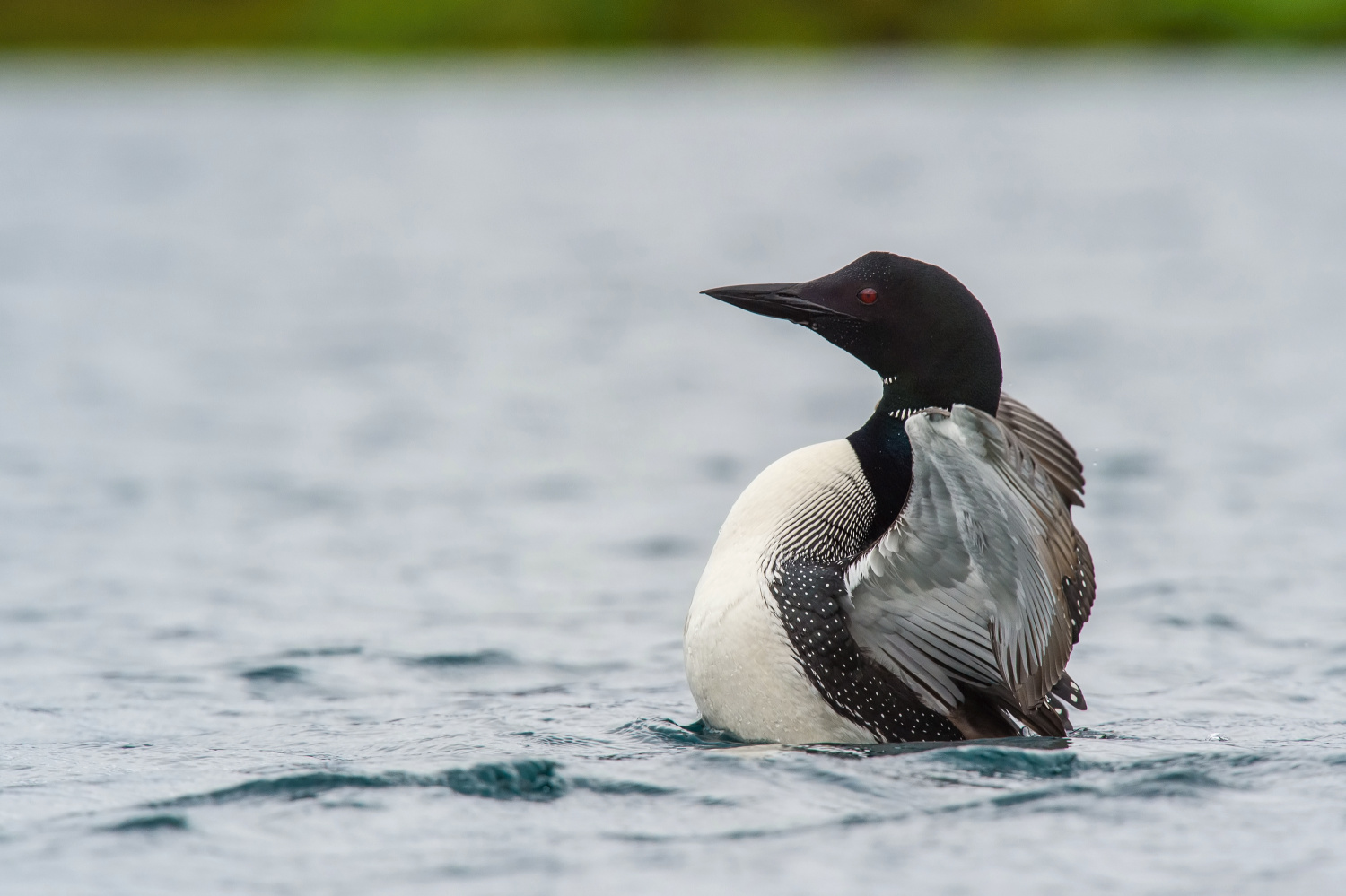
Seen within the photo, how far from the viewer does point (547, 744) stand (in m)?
4.13

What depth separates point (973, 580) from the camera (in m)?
3.77

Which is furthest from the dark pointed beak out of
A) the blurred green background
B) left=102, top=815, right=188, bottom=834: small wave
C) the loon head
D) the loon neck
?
the blurred green background

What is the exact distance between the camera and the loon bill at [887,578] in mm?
3756

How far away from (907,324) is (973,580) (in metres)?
0.68

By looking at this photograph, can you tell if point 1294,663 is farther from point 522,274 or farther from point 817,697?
point 522,274

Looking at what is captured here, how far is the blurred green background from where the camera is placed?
4416cm

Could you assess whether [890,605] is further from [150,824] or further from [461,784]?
[150,824]

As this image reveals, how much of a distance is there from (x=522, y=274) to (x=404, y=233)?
5.19 metres

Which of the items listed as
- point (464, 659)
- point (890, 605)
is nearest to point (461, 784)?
point (890, 605)

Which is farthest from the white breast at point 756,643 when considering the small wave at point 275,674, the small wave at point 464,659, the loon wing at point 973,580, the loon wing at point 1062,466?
the small wave at point 275,674

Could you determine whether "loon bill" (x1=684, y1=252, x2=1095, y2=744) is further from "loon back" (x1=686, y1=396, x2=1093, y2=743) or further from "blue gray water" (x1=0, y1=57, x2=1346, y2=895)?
"blue gray water" (x1=0, y1=57, x2=1346, y2=895)

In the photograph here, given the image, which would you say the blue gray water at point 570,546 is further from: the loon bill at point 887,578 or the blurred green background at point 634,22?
the blurred green background at point 634,22

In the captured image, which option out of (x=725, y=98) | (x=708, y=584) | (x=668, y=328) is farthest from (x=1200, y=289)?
(x=725, y=98)

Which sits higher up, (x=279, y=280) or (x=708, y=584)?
(x=279, y=280)
